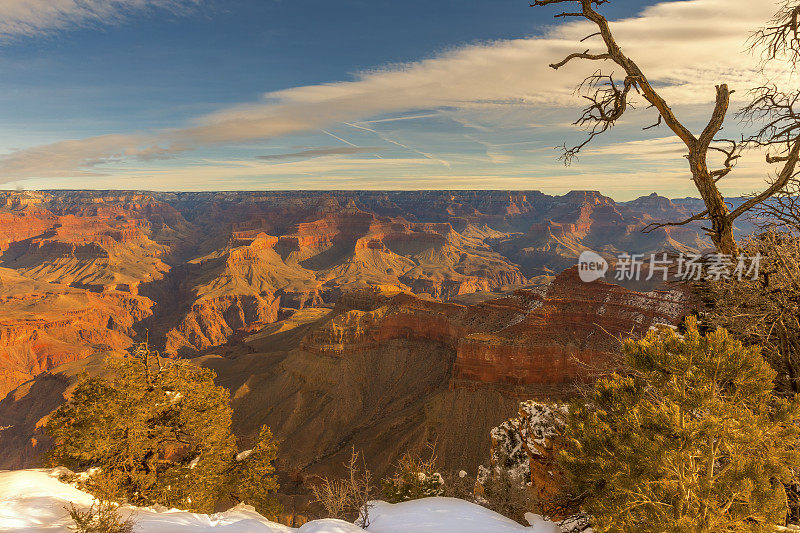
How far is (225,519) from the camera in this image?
1118 centimetres

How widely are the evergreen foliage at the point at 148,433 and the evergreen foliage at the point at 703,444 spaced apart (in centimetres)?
1541

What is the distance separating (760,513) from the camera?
6.23 m

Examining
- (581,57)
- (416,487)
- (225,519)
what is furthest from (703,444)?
(416,487)

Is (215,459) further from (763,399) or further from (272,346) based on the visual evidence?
(272,346)

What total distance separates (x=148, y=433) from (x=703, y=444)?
21.5 metres

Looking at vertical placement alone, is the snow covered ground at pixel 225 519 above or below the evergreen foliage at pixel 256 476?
above

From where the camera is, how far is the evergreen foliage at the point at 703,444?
625cm

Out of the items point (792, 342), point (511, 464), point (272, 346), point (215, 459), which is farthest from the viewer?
point (272, 346)

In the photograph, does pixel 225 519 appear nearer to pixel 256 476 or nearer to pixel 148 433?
pixel 148 433

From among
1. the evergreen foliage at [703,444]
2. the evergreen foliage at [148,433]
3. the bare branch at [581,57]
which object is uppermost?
the bare branch at [581,57]

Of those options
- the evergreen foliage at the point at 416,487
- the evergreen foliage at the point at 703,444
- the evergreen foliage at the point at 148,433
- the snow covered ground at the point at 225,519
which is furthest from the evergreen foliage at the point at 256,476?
the evergreen foliage at the point at 703,444

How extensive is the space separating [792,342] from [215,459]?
2277 centimetres

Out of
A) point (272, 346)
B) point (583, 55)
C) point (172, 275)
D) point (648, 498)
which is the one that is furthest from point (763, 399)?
point (172, 275)

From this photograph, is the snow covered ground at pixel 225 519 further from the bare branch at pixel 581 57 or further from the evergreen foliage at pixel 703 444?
the bare branch at pixel 581 57
